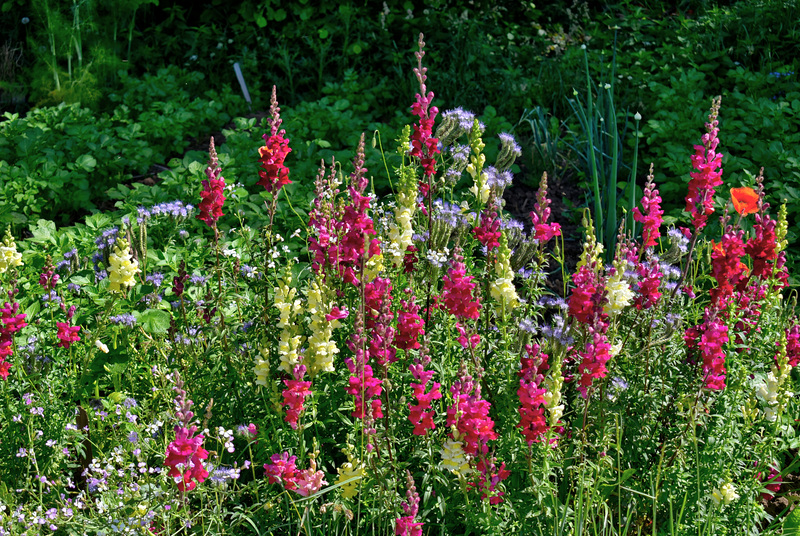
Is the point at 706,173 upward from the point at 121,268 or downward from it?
upward

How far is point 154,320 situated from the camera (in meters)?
3.19

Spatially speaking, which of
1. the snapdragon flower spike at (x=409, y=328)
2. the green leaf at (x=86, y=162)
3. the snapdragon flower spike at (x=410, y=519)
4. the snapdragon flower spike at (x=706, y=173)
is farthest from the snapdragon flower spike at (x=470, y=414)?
the green leaf at (x=86, y=162)

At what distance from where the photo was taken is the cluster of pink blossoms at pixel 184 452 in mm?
2107

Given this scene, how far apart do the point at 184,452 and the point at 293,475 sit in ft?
1.37

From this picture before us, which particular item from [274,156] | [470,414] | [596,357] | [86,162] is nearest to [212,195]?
[274,156]

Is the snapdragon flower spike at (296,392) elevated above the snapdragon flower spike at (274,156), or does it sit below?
below

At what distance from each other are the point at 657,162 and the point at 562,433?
294cm

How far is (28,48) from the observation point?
24.7 ft

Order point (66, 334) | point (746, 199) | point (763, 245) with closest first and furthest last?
1. point (763, 245)
2. point (746, 199)
3. point (66, 334)

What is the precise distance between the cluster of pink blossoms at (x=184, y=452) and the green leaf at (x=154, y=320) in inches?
39.3

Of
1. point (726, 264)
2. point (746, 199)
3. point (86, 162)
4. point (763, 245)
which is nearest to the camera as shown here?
point (726, 264)

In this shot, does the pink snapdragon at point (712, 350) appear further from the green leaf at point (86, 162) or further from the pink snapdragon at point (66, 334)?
the green leaf at point (86, 162)

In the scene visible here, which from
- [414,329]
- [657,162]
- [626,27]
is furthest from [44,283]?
[626,27]

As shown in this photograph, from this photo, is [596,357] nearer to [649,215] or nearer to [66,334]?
[649,215]
